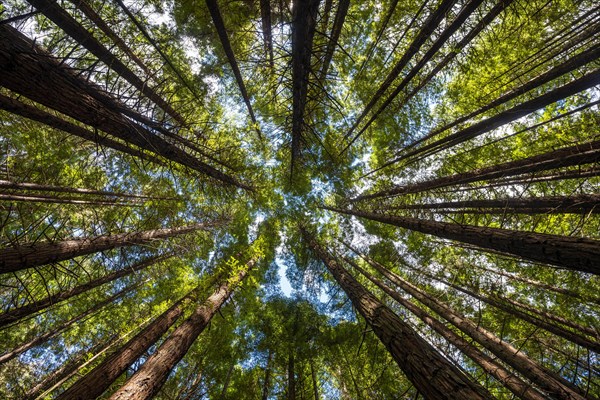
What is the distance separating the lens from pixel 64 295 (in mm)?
7426

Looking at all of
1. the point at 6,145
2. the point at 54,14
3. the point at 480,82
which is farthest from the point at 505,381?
the point at 6,145

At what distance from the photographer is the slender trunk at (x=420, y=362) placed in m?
2.50

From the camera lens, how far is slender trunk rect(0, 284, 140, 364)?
757 cm

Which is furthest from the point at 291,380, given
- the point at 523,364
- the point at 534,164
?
the point at 534,164

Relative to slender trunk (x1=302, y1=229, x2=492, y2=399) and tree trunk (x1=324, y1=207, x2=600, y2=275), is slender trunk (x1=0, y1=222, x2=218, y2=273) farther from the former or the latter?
tree trunk (x1=324, y1=207, x2=600, y2=275)

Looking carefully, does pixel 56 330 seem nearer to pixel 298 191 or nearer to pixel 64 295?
pixel 64 295

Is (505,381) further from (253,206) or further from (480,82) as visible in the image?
(253,206)

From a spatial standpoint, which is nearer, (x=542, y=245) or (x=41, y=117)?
(x=542, y=245)

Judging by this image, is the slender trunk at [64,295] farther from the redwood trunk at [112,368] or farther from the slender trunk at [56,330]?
the redwood trunk at [112,368]

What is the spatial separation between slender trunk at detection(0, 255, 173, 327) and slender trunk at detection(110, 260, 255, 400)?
1.79 metres

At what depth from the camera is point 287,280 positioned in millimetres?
14727

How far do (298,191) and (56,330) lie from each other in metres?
10.3

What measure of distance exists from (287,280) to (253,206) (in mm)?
5693

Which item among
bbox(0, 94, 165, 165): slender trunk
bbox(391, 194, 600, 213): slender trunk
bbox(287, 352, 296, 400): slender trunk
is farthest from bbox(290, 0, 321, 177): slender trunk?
bbox(287, 352, 296, 400): slender trunk
